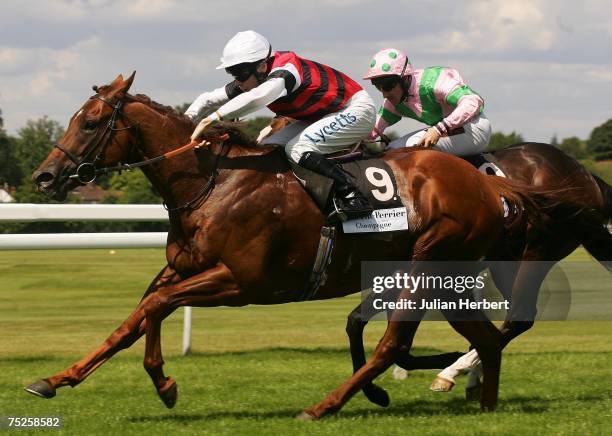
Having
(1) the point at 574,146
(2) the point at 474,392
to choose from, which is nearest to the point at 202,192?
(2) the point at 474,392

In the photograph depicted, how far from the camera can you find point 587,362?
322 inches

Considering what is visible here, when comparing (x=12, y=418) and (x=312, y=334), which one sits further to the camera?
(x=312, y=334)

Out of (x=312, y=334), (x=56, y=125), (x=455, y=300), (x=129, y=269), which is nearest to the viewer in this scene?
(x=455, y=300)

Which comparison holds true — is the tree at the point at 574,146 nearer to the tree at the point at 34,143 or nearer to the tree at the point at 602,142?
the tree at the point at 602,142

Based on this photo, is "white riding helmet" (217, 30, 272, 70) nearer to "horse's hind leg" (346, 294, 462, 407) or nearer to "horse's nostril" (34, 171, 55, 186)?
"horse's nostril" (34, 171, 55, 186)

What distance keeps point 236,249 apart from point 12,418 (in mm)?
1463

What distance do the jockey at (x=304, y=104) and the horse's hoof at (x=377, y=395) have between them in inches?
41.3

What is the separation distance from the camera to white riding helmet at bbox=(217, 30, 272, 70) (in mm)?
6000

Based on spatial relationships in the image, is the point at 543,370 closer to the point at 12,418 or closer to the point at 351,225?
the point at 351,225

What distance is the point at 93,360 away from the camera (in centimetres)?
560

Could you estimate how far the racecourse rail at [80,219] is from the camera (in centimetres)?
811

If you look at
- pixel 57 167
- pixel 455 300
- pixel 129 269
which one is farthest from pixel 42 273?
pixel 455 300

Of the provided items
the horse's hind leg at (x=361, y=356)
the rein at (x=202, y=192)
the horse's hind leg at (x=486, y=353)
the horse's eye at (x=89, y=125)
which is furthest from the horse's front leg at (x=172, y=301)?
the horse's hind leg at (x=486, y=353)

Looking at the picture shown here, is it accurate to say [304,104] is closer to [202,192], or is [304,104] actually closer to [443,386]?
[202,192]
